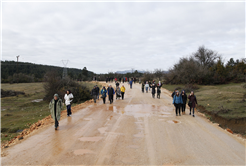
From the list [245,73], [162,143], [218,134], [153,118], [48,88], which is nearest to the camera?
[162,143]

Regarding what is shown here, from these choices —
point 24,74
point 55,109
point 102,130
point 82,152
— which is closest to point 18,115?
point 55,109

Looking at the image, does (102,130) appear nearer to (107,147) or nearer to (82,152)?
(107,147)

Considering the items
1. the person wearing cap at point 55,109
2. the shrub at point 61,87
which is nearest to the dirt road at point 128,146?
the person wearing cap at point 55,109

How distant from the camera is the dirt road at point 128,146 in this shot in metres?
5.95

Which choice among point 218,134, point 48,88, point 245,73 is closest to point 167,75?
point 245,73

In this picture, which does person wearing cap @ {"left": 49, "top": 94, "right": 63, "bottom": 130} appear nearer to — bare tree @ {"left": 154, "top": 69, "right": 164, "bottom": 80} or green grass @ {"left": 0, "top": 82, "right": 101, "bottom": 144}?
green grass @ {"left": 0, "top": 82, "right": 101, "bottom": 144}

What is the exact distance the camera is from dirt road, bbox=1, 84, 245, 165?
5.95 meters

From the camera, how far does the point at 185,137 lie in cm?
827

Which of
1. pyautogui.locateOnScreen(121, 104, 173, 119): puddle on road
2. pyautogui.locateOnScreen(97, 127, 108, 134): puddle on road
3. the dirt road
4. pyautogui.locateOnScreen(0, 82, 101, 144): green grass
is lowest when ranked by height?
pyautogui.locateOnScreen(0, 82, 101, 144): green grass

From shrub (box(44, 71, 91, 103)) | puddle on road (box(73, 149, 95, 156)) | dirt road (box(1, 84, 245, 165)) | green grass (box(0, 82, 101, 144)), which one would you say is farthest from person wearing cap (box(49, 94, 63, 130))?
shrub (box(44, 71, 91, 103))

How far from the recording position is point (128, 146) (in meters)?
7.07

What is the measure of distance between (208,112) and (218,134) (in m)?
6.44

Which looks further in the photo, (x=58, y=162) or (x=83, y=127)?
(x=83, y=127)

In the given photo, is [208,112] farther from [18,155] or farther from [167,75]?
[167,75]
